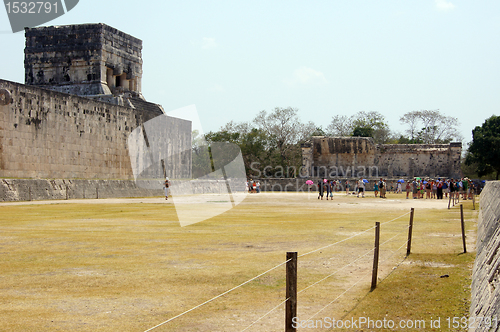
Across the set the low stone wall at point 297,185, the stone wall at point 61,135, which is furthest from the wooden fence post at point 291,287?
the low stone wall at point 297,185

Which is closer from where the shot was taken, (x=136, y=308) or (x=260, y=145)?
(x=136, y=308)

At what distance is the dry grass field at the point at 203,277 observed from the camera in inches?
167

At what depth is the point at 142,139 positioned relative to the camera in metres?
28.6

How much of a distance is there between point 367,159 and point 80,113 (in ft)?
98.9

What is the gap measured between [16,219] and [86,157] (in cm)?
1283

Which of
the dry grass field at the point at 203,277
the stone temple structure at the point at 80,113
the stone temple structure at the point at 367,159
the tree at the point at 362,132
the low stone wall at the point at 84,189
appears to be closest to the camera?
the dry grass field at the point at 203,277

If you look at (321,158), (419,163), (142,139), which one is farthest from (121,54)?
(419,163)

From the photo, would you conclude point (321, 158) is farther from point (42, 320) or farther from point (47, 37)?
point (42, 320)

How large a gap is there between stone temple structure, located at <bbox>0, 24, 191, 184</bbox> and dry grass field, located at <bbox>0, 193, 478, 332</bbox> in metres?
11.0

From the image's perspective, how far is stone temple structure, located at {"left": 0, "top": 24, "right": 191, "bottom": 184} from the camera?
64.6 ft

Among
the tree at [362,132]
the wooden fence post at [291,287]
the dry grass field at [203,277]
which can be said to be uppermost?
the tree at [362,132]

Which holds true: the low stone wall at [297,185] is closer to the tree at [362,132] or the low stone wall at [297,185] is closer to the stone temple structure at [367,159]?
the stone temple structure at [367,159]

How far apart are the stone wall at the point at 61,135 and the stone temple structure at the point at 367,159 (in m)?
21.5

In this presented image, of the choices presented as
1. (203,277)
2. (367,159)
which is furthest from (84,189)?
(367,159)
